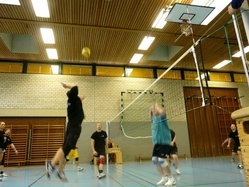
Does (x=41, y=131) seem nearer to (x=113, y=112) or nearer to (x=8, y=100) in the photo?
(x=8, y=100)

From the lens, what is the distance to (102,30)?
942 cm

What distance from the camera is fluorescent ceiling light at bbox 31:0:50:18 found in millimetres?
7566

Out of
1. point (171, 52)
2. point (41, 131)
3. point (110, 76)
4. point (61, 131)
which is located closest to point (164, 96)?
point (171, 52)

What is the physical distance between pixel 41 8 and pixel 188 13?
5.45m

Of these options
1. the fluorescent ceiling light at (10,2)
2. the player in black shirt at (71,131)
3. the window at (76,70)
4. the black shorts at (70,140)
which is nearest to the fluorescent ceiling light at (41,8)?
the fluorescent ceiling light at (10,2)

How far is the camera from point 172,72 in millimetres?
14500

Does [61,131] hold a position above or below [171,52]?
below

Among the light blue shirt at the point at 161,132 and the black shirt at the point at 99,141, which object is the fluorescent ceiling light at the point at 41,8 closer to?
the black shirt at the point at 99,141

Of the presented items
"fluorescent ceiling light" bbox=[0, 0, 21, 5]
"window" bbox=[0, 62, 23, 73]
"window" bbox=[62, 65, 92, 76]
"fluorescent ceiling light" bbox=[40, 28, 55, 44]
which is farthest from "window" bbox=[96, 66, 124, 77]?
"fluorescent ceiling light" bbox=[0, 0, 21, 5]

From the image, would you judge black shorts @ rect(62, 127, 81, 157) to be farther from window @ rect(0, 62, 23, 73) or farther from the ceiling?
window @ rect(0, 62, 23, 73)

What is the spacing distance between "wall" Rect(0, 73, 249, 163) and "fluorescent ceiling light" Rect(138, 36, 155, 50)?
113 inches

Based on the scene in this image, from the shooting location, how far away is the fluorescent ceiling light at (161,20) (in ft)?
27.1

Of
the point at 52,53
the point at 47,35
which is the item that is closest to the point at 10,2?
the point at 47,35

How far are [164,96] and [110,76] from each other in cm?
366
